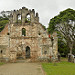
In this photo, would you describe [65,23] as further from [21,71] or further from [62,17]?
[21,71]

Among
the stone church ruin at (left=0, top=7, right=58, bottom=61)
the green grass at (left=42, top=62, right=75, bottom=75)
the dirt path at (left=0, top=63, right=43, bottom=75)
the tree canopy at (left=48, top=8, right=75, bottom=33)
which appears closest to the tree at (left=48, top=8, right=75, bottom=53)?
the tree canopy at (left=48, top=8, right=75, bottom=33)

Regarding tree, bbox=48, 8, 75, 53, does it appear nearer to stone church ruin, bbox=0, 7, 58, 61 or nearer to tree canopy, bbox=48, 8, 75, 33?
tree canopy, bbox=48, 8, 75, 33

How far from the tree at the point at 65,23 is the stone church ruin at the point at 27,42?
382cm

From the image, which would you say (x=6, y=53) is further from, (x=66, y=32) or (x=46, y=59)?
(x=66, y=32)

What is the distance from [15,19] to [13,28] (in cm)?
175

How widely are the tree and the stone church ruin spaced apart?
3.82 metres

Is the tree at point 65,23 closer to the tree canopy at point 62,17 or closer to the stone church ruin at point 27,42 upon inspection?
the tree canopy at point 62,17

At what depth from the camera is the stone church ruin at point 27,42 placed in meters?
20.3

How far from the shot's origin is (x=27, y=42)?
20781 mm

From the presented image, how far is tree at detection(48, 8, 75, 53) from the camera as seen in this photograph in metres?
22.3

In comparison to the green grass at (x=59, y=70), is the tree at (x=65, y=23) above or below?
above

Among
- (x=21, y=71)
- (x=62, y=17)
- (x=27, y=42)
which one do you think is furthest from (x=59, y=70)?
(x=62, y=17)

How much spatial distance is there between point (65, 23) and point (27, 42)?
8703mm

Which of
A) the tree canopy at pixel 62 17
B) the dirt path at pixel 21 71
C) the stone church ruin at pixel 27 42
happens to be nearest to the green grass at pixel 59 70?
the dirt path at pixel 21 71
